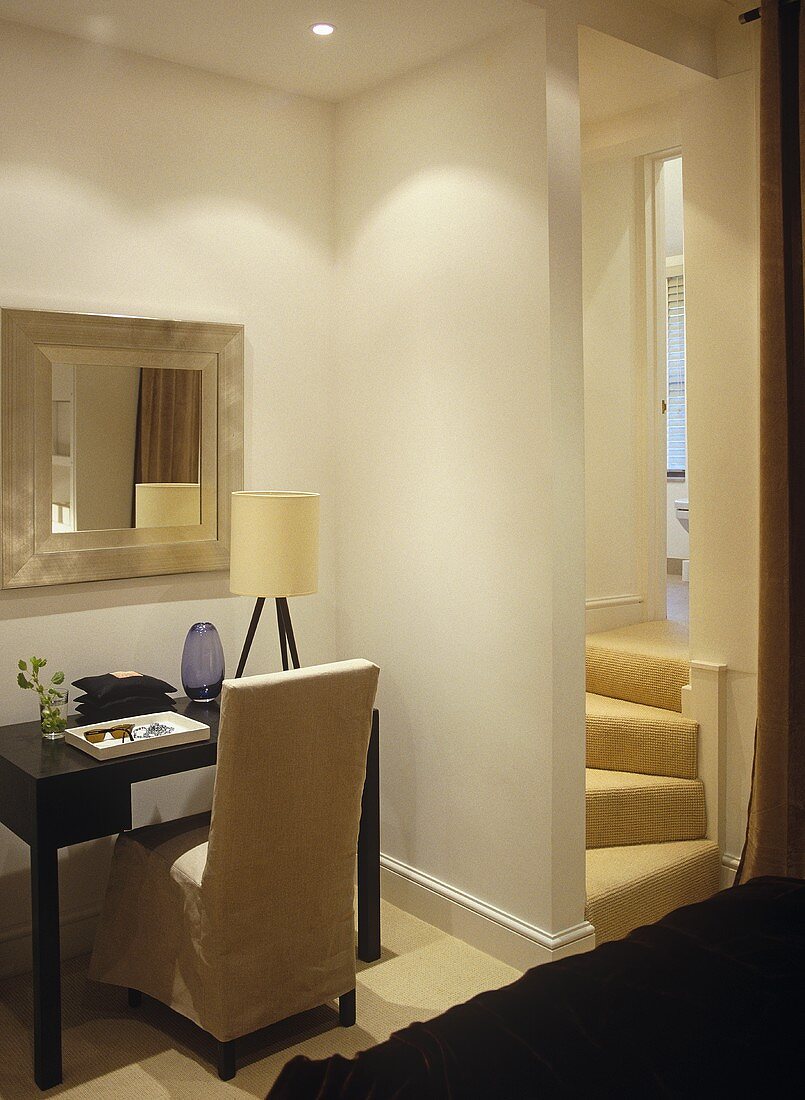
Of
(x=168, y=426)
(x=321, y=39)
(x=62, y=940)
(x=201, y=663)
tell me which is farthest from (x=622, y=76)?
(x=62, y=940)

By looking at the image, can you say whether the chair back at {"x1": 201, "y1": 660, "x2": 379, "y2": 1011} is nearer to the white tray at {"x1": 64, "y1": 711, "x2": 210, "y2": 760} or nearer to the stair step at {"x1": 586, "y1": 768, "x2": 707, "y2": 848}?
the white tray at {"x1": 64, "y1": 711, "x2": 210, "y2": 760}

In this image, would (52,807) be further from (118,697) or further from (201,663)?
(201,663)

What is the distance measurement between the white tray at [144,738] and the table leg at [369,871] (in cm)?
57

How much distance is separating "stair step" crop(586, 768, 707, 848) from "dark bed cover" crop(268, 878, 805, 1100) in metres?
1.67

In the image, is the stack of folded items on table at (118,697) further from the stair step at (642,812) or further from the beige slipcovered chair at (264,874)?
the stair step at (642,812)

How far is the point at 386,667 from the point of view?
138 inches

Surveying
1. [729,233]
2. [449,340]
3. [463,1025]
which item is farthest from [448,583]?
[463,1025]

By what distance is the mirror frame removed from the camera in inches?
114

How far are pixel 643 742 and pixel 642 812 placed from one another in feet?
0.81

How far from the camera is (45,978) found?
2.42 m

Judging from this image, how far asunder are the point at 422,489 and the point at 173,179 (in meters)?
1.24

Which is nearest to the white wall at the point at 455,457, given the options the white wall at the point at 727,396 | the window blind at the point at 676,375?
the white wall at the point at 727,396

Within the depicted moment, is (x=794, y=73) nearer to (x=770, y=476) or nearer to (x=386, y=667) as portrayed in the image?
(x=770, y=476)

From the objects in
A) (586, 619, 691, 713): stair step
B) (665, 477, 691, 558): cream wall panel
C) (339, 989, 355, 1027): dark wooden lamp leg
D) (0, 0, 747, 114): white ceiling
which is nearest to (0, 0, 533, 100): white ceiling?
(0, 0, 747, 114): white ceiling
